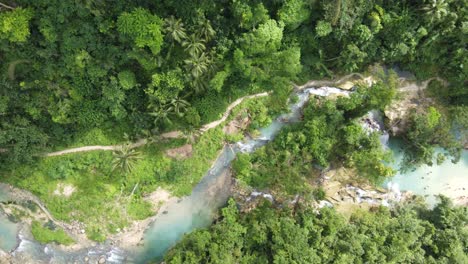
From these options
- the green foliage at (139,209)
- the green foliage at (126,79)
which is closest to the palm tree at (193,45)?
the green foliage at (126,79)

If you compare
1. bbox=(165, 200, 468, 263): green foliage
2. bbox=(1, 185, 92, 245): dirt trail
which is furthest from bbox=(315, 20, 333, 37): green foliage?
bbox=(1, 185, 92, 245): dirt trail

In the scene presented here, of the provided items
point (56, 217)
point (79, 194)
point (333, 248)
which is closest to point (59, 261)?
point (56, 217)

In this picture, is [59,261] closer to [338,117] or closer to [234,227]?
[234,227]

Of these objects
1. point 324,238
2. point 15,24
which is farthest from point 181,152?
point 15,24

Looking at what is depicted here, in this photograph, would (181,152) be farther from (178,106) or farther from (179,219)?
(179,219)

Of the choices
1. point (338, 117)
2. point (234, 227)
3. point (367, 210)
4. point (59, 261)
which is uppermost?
point (338, 117)

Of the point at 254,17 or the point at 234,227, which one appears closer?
the point at 254,17

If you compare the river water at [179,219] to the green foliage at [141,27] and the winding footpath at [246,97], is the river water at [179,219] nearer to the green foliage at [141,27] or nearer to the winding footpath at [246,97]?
the winding footpath at [246,97]
